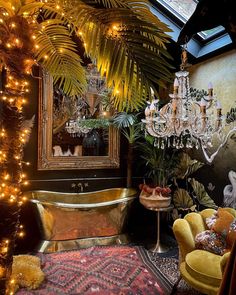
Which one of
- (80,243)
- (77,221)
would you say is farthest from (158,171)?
(80,243)

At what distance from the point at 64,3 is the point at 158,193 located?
8.64ft

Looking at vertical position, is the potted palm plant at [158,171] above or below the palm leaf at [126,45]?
below

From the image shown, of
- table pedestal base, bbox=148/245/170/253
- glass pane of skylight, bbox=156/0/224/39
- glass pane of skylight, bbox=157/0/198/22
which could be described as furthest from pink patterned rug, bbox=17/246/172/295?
glass pane of skylight, bbox=157/0/198/22

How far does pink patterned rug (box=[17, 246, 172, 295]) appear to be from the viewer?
2.58 metres

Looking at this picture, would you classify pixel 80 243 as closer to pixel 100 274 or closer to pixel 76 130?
pixel 100 274

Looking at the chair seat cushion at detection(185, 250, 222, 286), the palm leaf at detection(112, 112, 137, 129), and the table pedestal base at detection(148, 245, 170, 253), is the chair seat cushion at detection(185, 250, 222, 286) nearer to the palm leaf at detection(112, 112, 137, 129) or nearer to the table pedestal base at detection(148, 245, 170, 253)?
the table pedestal base at detection(148, 245, 170, 253)

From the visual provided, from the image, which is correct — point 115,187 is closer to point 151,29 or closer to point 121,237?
point 121,237

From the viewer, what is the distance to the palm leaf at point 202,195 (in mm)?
3566

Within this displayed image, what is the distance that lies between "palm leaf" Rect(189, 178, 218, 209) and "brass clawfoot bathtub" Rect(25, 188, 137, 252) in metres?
0.90

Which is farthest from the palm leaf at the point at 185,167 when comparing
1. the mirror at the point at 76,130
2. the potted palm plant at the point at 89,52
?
the potted palm plant at the point at 89,52

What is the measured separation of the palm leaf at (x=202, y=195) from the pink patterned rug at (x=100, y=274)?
3.77 feet

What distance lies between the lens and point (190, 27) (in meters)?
1.07

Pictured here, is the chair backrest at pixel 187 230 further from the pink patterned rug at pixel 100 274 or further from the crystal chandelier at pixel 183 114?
the crystal chandelier at pixel 183 114

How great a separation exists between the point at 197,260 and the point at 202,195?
153 cm
